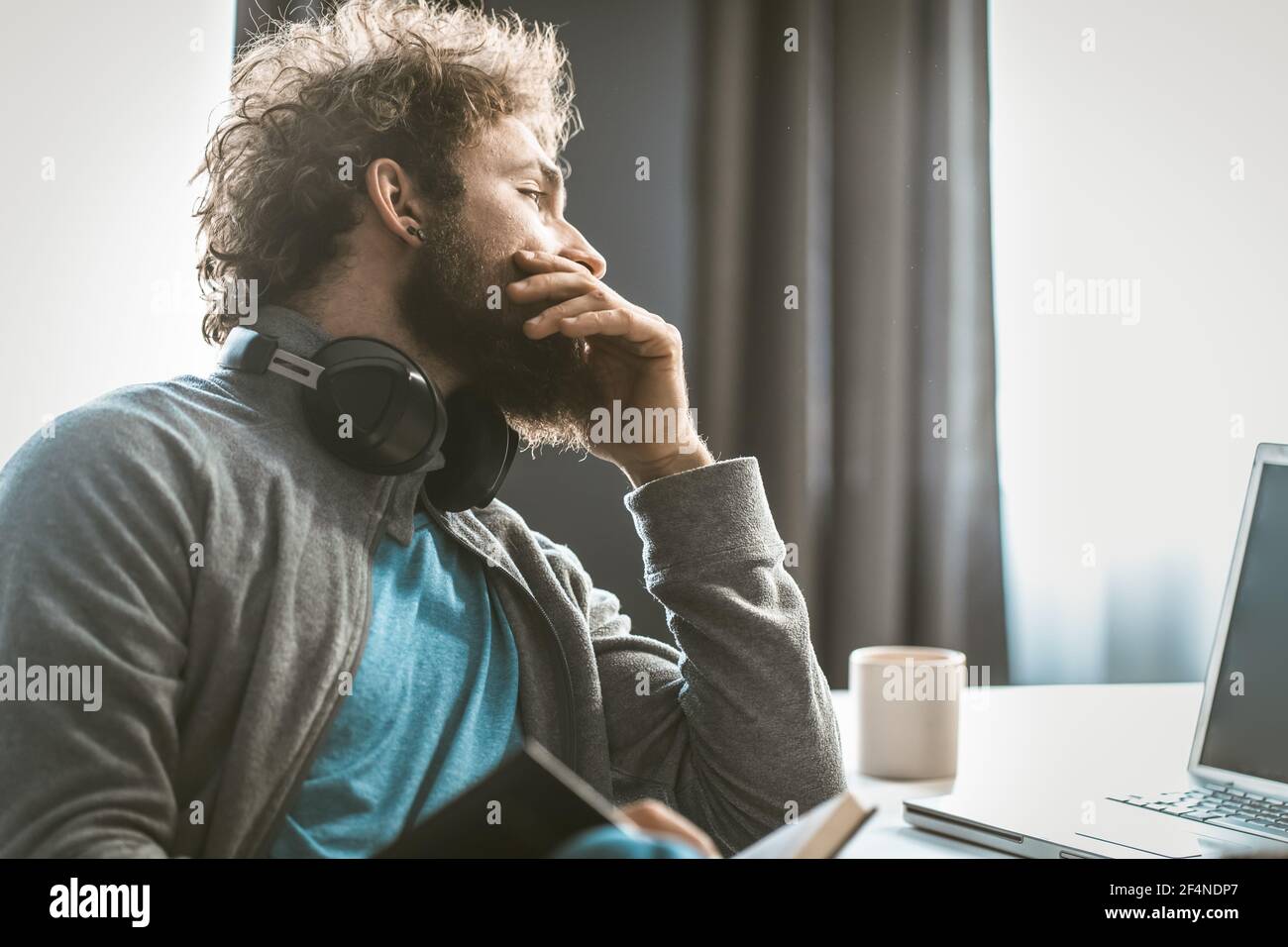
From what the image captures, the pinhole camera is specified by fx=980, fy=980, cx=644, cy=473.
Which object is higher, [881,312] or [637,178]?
[637,178]

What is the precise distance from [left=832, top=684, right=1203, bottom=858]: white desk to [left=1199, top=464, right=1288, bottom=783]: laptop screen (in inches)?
2.4

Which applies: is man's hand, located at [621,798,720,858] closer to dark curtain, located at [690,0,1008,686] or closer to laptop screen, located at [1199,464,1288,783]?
laptop screen, located at [1199,464,1288,783]

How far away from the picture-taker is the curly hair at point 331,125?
1.00m

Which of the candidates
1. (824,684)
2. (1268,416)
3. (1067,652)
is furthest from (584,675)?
(1268,416)

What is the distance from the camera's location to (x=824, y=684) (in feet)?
3.07

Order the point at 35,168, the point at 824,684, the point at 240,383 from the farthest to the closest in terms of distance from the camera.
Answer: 1. the point at 35,168
2. the point at 824,684
3. the point at 240,383

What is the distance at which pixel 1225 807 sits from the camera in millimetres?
797

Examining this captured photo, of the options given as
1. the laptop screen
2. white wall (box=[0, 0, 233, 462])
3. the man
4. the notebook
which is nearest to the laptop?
the laptop screen

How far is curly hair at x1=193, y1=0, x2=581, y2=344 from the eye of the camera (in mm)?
996

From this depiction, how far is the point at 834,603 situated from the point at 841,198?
2.43 ft

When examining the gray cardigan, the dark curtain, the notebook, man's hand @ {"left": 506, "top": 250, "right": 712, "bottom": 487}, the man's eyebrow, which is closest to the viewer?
the notebook

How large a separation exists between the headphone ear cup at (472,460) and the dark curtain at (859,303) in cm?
79

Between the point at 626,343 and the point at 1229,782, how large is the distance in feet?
2.25
